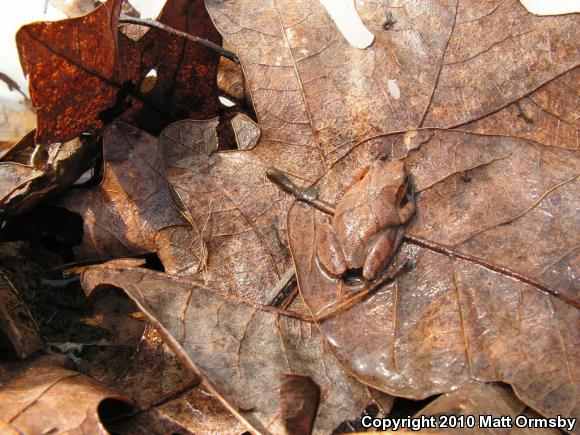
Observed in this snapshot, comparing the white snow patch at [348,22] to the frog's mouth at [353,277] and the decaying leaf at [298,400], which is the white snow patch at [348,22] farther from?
the decaying leaf at [298,400]

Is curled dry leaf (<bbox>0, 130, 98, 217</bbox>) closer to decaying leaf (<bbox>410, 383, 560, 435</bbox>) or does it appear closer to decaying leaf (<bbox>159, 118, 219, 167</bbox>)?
decaying leaf (<bbox>159, 118, 219, 167</bbox>)

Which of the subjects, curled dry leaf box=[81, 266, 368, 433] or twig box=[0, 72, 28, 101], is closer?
curled dry leaf box=[81, 266, 368, 433]

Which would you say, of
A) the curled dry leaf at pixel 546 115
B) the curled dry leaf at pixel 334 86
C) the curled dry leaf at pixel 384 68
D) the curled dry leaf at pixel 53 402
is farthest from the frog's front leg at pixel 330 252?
the curled dry leaf at pixel 53 402

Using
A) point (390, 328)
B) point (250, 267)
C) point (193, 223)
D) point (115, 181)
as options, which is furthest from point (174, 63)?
point (390, 328)

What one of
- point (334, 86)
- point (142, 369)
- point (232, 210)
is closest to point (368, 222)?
point (232, 210)

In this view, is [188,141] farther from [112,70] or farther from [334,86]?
[334,86]


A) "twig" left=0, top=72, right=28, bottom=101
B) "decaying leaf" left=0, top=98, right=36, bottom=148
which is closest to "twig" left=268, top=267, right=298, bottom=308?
→ "decaying leaf" left=0, top=98, right=36, bottom=148
